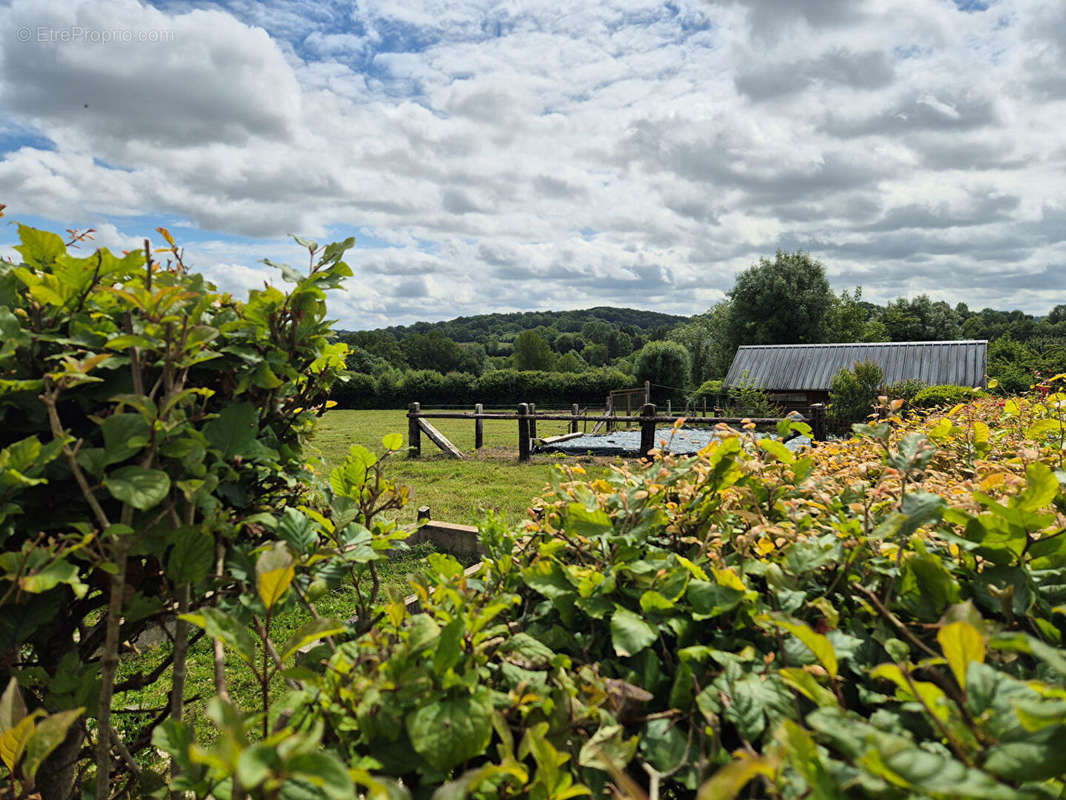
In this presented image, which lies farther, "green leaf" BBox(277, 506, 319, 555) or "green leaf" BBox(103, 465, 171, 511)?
"green leaf" BBox(277, 506, 319, 555)

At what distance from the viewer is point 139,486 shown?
43.5 inches

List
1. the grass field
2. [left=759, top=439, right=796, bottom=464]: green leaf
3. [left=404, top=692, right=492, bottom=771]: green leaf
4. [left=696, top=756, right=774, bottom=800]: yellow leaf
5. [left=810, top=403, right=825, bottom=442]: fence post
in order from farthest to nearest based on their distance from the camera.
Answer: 1. [left=810, top=403, right=825, bottom=442]: fence post
2. the grass field
3. [left=759, top=439, right=796, bottom=464]: green leaf
4. [left=404, top=692, right=492, bottom=771]: green leaf
5. [left=696, top=756, right=774, bottom=800]: yellow leaf

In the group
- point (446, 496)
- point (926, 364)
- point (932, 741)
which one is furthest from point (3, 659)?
point (926, 364)

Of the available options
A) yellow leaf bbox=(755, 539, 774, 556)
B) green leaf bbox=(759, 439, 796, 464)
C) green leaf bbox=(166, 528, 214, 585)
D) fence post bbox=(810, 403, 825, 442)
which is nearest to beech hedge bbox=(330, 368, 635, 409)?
fence post bbox=(810, 403, 825, 442)

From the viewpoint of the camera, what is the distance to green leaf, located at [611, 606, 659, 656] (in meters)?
1.07

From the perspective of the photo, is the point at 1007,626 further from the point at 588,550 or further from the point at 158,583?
the point at 158,583

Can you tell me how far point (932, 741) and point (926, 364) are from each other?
1338 inches

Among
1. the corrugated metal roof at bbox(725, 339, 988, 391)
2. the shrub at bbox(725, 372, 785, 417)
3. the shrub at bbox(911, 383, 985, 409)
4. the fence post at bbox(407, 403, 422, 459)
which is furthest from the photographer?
the corrugated metal roof at bbox(725, 339, 988, 391)

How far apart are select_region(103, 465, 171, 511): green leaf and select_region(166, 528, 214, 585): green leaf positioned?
0.53 ft

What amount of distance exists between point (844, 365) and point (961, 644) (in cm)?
3295

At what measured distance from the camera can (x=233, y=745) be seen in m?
0.70

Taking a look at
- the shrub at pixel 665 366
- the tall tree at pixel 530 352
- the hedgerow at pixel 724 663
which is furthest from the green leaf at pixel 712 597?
the tall tree at pixel 530 352

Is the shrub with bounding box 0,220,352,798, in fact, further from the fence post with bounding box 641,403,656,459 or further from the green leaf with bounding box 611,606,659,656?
the fence post with bounding box 641,403,656,459

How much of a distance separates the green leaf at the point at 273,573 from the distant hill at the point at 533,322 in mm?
127530
